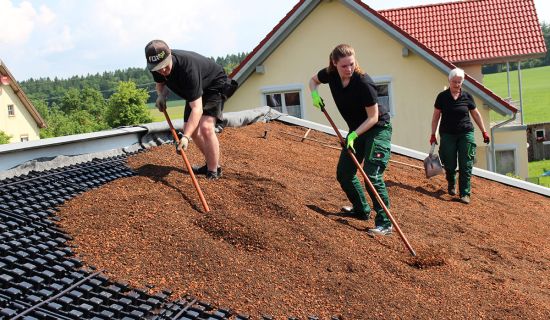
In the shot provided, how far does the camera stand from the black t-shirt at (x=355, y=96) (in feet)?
17.7

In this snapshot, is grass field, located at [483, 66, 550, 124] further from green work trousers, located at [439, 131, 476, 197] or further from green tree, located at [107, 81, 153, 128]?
green work trousers, located at [439, 131, 476, 197]

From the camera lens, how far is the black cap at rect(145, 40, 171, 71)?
17.1ft

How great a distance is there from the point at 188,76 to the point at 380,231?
206 cm

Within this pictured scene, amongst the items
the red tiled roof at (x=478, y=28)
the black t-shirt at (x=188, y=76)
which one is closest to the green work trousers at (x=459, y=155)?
the black t-shirt at (x=188, y=76)

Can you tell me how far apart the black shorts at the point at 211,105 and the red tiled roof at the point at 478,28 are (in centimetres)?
1256

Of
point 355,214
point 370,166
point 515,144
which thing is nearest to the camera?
point 370,166

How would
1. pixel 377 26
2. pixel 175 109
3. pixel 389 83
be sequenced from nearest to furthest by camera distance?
1. pixel 377 26
2. pixel 389 83
3. pixel 175 109

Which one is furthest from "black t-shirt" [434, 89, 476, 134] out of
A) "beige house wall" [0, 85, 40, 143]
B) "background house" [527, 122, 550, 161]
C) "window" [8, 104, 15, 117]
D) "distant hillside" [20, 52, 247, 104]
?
"distant hillside" [20, 52, 247, 104]

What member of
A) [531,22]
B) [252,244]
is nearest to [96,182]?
[252,244]

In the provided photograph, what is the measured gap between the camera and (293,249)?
184 inches

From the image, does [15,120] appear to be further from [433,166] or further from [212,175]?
[212,175]

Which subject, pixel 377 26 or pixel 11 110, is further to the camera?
pixel 11 110

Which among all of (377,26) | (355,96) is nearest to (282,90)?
(377,26)

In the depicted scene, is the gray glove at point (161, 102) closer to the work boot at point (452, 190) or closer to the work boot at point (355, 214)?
the work boot at point (355, 214)
